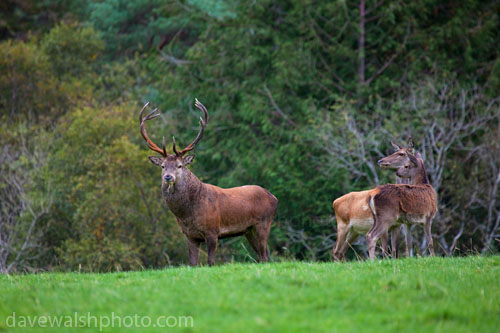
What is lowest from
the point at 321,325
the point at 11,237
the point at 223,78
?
the point at 11,237

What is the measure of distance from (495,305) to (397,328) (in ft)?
4.02

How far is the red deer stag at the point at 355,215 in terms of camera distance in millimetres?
11984

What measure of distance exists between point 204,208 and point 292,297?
184 inches

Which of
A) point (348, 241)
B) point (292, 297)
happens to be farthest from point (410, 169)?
point (292, 297)

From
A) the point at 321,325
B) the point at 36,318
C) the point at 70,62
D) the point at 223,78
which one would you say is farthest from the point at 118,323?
the point at 70,62

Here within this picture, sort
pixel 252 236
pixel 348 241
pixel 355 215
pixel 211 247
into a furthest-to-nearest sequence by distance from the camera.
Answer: pixel 348 241 < pixel 252 236 < pixel 355 215 < pixel 211 247

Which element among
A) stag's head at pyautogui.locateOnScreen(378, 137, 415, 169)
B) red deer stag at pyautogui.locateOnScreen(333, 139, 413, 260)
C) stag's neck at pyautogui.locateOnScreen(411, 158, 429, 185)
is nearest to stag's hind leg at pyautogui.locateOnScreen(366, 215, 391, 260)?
red deer stag at pyautogui.locateOnScreen(333, 139, 413, 260)

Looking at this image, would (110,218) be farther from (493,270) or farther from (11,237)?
(493,270)

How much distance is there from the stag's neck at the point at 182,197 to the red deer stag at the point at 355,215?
2.58 m

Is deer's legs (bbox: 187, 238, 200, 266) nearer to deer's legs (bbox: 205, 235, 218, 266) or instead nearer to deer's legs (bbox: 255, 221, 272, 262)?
deer's legs (bbox: 205, 235, 218, 266)

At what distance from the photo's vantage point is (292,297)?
6918 mm

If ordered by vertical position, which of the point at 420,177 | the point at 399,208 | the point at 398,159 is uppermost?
the point at 398,159

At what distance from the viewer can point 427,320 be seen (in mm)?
6148

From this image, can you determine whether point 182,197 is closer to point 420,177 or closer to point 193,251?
point 193,251
